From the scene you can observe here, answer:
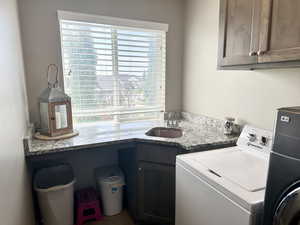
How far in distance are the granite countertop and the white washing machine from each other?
21 centimetres

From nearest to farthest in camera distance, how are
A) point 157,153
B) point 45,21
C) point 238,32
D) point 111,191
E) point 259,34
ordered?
point 259,34, point 238,32, point 157,153, point 45,21, point 111,191

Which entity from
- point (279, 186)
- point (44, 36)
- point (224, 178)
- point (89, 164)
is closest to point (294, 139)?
point (279, 186)

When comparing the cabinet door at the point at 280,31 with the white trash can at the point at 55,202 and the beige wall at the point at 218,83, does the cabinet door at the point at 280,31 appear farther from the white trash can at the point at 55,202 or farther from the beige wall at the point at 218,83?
the white trash can at the point at 55,202

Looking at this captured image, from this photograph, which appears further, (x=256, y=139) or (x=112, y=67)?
(x=112, y=67)

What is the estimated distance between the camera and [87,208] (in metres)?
2.00

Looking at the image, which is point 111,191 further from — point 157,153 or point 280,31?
point 280,31

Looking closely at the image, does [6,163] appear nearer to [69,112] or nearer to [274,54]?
[69,112]

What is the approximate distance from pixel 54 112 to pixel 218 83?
1607 mm

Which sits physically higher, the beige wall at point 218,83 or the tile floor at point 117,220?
the beige wall at point 218,83

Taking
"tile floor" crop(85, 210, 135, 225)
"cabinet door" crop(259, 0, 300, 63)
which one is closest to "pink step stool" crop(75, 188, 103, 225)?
"tile floor" crop(85, 210, 135, 225)

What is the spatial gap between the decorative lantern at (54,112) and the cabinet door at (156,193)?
0.80m

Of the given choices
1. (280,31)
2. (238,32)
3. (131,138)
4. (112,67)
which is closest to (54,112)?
(131,138)

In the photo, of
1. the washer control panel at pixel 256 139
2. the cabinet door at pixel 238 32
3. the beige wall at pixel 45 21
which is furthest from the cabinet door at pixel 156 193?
the beige wall at pixel 45 21

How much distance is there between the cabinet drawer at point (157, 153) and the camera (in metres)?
1.68
